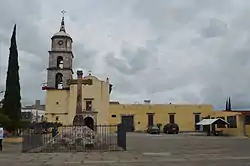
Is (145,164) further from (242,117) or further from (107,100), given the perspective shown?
(107,100)

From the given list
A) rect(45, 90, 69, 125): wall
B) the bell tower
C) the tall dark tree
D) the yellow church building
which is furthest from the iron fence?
rect(45, 90, 69, 125): wall

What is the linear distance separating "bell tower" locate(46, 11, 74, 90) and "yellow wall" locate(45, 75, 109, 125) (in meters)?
2.59

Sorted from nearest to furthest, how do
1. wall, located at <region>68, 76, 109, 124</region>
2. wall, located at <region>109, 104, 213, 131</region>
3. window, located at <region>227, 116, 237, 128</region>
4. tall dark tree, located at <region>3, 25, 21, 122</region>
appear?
tall dark tree, located at <region>3, 25, 21, 122</region>
window, located at <region>227, 116, 237, 128</region>
wall, located at <region>68, 76, 109, 124</region>
wall, located at <region>109, 104, 213, 131</region>

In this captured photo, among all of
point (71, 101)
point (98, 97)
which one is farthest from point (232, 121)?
point (71, 101)

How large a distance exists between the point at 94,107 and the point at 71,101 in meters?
3.89

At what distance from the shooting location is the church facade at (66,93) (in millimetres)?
62250

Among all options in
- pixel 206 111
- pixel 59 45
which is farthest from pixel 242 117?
pixel 59 45

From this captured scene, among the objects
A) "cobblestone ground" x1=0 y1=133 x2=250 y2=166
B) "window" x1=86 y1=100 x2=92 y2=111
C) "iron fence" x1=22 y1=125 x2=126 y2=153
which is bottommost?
"cobblestone ground" x1=0 y1=133 x2=250 y2=166

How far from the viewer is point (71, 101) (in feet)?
215

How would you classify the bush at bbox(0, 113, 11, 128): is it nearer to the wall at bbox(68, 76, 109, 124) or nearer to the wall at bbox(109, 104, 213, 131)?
the wall at bbox(68, 76, 109, 124)

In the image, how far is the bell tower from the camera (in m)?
61.3

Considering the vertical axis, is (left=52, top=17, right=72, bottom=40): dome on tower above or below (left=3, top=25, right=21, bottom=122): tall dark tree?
above

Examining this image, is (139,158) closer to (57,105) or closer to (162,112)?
(57,105)

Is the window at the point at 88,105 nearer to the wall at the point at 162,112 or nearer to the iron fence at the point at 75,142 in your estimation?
the wall at the point at 162,112
